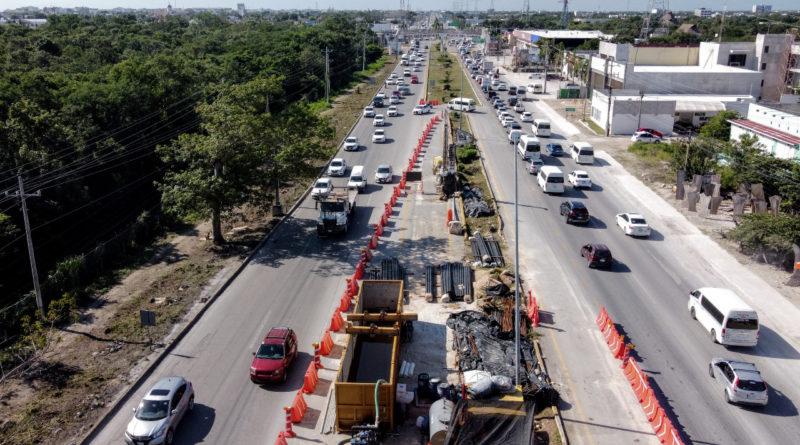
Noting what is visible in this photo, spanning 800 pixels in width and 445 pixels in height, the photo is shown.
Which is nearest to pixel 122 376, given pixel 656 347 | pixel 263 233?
pixel 263 233

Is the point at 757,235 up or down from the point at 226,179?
down

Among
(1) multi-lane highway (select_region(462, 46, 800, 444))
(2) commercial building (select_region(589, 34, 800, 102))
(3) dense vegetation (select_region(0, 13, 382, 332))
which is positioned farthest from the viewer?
(2) commercial building (select_region(589, 34, 800, 102))

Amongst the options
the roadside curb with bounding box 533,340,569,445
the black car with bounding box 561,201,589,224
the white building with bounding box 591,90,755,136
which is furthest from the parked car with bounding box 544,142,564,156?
the roadside curb with bounding box 533,340,569,445

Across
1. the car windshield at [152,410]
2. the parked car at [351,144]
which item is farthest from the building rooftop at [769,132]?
the car windshield at [152,410]

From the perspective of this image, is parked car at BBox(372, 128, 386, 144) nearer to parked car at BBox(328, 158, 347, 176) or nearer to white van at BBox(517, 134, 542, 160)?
parked car at BBox(328, 158, 347, 176)

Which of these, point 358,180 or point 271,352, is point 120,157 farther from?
point 271,352

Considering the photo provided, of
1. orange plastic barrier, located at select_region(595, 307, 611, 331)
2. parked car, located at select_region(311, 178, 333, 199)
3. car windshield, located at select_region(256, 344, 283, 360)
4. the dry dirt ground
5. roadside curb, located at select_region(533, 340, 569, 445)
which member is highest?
parked car, located at select_region(311, 178, 333, 199)

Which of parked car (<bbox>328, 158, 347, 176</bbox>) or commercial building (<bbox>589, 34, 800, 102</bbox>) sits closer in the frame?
parked car (<bbox>328, 158, 347, 176</bbox>)

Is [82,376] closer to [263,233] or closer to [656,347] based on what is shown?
[263,233]
